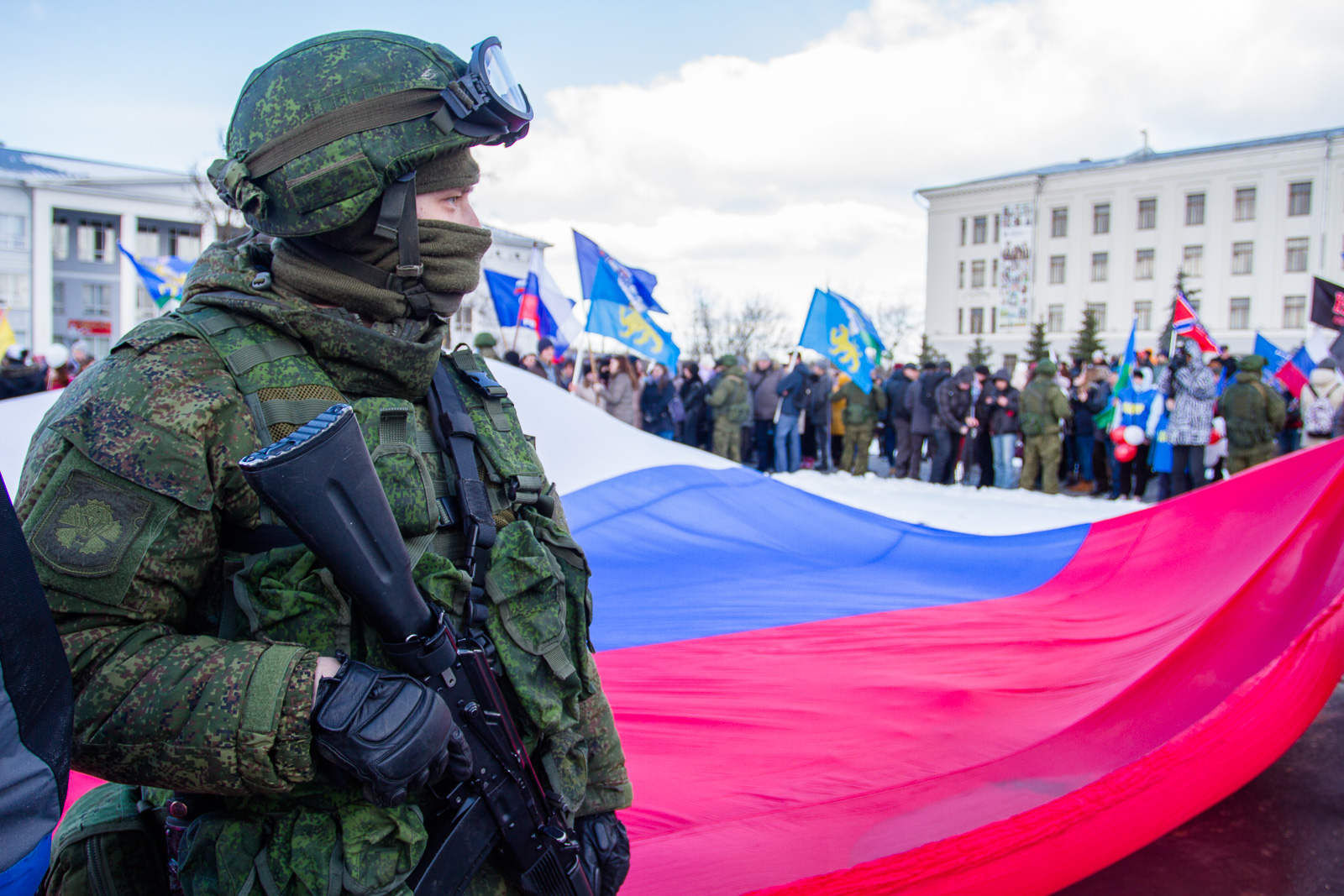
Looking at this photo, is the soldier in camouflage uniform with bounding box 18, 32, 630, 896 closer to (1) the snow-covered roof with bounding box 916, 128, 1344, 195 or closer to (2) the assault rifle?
(2) the assault rifle

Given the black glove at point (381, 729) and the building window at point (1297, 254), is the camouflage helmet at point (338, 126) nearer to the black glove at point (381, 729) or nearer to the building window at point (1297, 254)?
the black glove at point (381, 729)

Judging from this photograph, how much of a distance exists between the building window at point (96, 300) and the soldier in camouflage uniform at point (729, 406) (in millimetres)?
43034

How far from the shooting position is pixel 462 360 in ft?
6.10

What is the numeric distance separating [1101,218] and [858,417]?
145ft

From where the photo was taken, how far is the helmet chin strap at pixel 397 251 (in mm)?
1605

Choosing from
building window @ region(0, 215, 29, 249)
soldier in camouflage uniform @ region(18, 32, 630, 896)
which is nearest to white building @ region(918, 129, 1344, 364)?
building window @ region(0, 215, 29, 249)

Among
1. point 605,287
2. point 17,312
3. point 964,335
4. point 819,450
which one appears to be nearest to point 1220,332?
point 964,335

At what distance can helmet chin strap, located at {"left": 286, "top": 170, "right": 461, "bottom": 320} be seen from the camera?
1.61 metres

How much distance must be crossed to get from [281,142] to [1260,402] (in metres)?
10.5

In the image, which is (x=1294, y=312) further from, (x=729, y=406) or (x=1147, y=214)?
(x=729, y=406)

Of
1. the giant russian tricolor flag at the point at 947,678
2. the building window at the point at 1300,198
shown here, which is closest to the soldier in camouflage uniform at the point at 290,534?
the giant russian tricolor flag at the point at 947,678

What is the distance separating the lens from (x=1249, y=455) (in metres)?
9.64

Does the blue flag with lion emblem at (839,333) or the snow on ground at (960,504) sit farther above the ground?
the blue flag with lion emblem at (839,333)

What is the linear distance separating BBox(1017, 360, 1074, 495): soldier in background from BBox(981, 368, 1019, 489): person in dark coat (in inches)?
10.7
